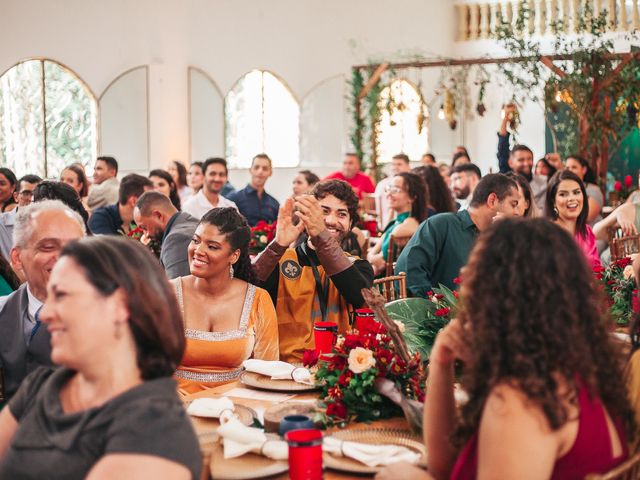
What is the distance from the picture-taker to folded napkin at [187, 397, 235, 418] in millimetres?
2520

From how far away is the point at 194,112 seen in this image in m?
12.2

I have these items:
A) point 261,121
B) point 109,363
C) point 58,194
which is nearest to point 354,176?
point 261,121

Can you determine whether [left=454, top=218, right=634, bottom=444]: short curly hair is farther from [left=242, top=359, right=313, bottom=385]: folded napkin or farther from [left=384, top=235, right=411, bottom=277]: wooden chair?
[left=384, top=235, right=411, bottom=277]: wooden chair

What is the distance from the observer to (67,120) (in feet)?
35.5

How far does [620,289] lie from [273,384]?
69.0 inches

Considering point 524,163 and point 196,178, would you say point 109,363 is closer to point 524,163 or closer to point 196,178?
point 524,163

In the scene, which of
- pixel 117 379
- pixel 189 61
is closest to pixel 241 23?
pixel 189 61

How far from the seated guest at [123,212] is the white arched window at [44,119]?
162 inches

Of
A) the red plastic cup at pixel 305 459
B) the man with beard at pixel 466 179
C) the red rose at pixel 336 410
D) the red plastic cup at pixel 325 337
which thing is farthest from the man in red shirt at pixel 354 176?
the red plastic cup at pixel 305 459

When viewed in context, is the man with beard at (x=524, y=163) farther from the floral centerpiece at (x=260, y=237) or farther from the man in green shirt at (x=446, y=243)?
the man in green shirt at (x=446, y=243)

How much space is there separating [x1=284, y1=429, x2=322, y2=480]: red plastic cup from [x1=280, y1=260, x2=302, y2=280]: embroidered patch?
1.91 m

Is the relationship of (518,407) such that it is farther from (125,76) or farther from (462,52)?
(462,52)

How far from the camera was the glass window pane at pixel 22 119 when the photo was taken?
402 inches

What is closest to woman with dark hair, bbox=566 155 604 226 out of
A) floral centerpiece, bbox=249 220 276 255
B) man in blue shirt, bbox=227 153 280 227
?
floral centerpiece, bbox=249 220 276 255
